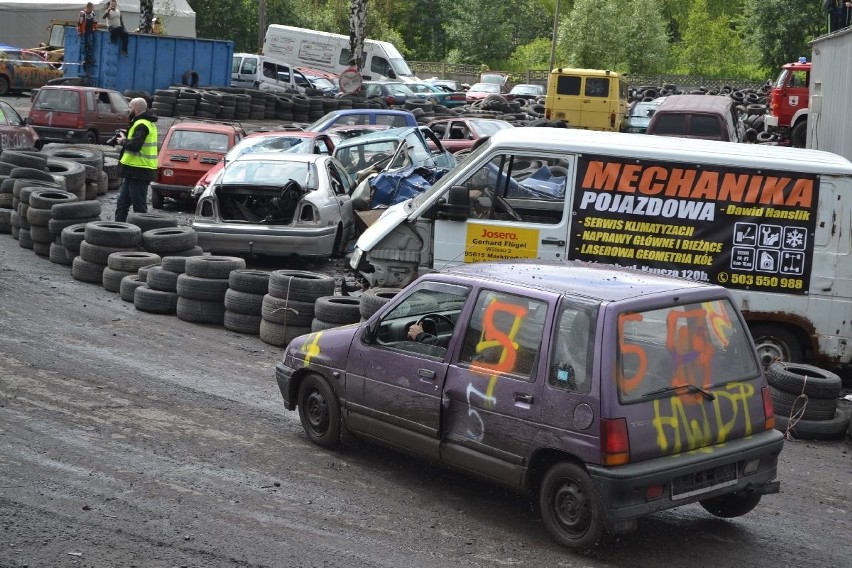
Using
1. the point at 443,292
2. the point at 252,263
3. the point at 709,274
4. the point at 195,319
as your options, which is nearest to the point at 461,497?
the point at 443,292

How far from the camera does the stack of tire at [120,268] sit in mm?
12516

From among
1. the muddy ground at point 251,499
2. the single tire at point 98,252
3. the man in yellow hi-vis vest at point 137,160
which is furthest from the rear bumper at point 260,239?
the muddy ground at point 251,499

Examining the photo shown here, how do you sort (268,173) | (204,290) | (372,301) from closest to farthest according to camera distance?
(372,301) < (204,290) < (268,173)

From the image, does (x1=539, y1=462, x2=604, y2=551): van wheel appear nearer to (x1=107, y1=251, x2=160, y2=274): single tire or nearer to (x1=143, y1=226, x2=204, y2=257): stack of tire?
(x1=107, y1=251, x2=160, y2=274): single tire

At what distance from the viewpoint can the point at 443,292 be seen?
6.78 meters

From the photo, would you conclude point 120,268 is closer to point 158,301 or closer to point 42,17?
point 158,301

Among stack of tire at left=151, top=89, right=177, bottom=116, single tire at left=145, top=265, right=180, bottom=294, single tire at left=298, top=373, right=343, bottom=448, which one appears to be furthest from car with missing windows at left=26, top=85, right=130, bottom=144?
single tire at left=298, top=373, right=343, bottom=448

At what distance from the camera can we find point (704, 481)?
5.93m

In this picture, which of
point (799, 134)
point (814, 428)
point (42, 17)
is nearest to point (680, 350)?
point (814, 428)

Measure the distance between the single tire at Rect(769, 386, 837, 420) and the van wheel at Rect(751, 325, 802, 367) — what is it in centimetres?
116

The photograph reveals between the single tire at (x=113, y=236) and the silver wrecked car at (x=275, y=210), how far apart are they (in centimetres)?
114

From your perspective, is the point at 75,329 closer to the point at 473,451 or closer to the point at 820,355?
the point at 473,451

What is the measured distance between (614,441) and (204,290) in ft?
21.7

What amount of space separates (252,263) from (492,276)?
8535 millimetres
